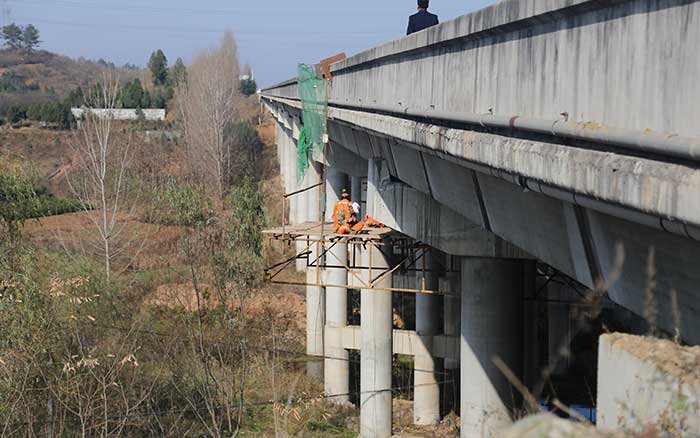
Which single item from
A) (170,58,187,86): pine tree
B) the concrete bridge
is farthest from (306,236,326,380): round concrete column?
(170,58,187,86): pine tree

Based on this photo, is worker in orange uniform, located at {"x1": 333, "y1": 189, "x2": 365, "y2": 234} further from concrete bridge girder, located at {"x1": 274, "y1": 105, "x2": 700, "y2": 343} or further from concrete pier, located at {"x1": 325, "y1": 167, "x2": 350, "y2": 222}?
concrete pier, located at {"x1": 325, "y1": 167, "x2": 350, "y2": 222}

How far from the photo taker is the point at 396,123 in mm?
11789

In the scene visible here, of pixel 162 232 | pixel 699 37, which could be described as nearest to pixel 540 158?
pixel 699 37

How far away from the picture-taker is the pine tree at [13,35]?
7530 inches

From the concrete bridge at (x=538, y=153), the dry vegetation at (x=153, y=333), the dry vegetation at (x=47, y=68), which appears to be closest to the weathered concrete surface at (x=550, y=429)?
the concrete bridge at (x=538, y=153)

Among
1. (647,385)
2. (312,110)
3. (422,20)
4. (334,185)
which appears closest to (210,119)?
(334,185)

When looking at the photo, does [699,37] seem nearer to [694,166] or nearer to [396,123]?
[694,166]

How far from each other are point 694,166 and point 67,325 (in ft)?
49.5

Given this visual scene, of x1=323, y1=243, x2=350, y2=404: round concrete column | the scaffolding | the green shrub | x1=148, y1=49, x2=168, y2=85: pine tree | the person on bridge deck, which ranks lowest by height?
x1=323, y1=243, x2=350, y2=404: round concrete column

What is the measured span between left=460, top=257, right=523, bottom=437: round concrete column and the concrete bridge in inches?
0.7

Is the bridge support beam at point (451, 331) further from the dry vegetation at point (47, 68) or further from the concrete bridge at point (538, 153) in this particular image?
the dry vegetation at point (47, 68)

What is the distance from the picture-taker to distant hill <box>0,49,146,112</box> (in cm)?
13775

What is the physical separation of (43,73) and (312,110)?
160 metres

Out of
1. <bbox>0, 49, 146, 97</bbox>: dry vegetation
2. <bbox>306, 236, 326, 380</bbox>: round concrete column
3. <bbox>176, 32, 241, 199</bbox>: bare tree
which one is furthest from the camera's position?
<bbox>0, 49, 146, 97</bbox>: dry vegetation
